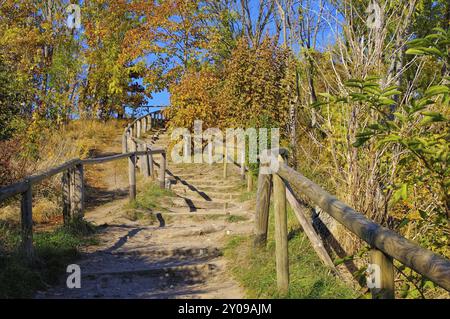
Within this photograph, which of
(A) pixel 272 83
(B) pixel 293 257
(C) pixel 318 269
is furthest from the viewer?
(A) pixel 272 83

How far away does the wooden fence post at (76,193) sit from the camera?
8305mm

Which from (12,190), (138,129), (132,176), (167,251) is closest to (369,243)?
(12,190)

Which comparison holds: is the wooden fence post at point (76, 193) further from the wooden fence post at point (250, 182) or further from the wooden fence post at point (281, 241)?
the wooden fence post at point (250, 182)

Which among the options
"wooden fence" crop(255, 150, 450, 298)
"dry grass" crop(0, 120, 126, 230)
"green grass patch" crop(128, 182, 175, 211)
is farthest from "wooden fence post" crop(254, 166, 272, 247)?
"dry grass" crop(0, 120, 126, 230)

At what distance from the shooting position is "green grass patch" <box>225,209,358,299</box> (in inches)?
186

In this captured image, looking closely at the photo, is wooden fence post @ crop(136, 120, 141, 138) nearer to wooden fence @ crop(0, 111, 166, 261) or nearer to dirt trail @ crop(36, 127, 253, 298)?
wooden fence @ crop(0, 111, 166, 261)

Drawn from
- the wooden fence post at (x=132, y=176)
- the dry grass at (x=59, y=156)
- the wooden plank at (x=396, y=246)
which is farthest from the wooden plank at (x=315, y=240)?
the dry grass at (x=59, y=156)

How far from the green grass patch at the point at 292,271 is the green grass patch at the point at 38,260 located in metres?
2.02

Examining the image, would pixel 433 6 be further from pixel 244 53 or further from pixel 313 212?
pixel 313 212

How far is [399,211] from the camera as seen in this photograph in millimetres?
6836

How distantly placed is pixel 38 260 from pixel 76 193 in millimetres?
2682

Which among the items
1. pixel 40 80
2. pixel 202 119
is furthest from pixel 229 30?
pixel 40 80

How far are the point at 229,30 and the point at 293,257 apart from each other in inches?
629

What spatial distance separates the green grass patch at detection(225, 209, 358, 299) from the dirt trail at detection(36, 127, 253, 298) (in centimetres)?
18
